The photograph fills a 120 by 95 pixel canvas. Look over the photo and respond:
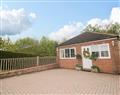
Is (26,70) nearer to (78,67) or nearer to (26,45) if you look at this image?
(78,67)

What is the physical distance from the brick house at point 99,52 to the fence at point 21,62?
249 centimetres

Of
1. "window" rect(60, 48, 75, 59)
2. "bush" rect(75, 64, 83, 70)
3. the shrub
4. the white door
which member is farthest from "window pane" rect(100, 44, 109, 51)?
"window" rect(60, 48, 75, 59)

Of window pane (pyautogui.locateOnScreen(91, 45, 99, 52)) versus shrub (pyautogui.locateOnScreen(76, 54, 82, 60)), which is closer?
window pane (pyautogui.locateOnScreen(91, 45, 99, 52))

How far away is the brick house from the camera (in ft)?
36.3

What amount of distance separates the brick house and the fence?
249 centimetres

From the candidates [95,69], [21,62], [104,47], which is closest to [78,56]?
[95,69]

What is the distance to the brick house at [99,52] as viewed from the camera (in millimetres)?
11070

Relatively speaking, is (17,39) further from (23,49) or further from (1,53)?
Result: (1,53)

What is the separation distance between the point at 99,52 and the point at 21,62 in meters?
7.14

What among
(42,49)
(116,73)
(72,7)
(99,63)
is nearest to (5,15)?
(72,7)

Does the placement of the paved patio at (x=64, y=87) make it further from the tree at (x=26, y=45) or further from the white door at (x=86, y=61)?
the tree at (x=26, y=45)

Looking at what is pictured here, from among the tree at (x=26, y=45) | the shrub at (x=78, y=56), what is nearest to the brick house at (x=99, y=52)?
the shrub at (x=78, y=56)

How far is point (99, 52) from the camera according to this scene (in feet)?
40.1

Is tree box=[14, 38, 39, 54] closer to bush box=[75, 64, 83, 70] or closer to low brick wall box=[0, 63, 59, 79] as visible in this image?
low brick wall box=[0, 63, 59, 79]
